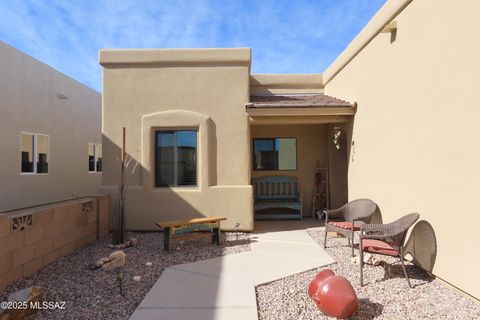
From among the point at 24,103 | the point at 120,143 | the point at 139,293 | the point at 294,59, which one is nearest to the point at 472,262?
the point at 139,293

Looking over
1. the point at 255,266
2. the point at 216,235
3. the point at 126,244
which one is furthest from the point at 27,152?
the point at 255,266

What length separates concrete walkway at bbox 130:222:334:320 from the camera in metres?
3.71


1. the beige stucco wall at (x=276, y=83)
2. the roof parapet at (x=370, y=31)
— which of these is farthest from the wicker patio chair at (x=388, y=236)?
the beige stucco wall at (x=276, y=83)

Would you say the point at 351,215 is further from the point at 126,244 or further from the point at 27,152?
the point at 27,152

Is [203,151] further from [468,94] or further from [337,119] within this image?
[468,94]

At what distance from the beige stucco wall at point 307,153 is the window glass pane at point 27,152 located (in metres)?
8.24

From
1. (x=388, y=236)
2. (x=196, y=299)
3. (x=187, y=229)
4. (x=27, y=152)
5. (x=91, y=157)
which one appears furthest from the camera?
(x=91, y=157)

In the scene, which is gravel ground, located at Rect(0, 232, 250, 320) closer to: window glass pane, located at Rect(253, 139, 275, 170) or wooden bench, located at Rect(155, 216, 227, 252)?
wooden bench, located at Rect(155, 216, 227, 252)

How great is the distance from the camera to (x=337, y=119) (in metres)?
8.30

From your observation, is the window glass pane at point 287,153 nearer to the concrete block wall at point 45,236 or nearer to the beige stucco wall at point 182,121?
the beige stucco wall at point 182,121

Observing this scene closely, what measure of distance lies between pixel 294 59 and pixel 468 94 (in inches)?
322

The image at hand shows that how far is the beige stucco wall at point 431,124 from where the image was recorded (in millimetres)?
4062

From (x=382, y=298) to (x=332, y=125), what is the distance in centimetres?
663

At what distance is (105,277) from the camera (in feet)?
16.0
